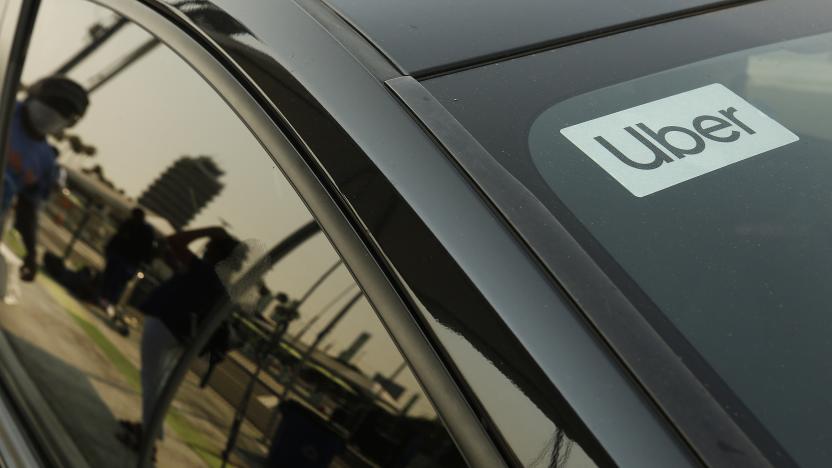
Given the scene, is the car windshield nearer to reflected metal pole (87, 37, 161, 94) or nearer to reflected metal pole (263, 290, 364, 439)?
reflected metal pole (263, 290, 364, 439)

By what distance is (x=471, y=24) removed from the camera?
126 cm

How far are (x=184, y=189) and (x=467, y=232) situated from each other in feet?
1.84

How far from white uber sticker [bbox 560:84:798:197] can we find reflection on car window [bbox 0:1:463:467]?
1.07 feet

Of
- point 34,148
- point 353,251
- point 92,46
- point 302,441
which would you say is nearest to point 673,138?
point 353,251

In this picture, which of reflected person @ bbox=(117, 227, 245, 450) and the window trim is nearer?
the window trim

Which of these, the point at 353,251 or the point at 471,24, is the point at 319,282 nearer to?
the point at 353,251

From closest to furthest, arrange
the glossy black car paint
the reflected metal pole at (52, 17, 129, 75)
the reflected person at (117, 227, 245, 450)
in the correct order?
the glossy black car paint < the reflected person at (117, 227, 245, 450) < the reflected metal pole at (52, 17, 129, 75)

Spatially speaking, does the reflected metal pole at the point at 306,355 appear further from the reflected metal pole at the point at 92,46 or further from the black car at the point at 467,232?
the reflected metal pole at the point at 92,46

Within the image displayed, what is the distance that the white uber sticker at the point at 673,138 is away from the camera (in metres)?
1.13

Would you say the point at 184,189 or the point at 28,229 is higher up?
the point at 184,189

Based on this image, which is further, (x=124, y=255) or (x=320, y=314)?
(x=124, y=255)

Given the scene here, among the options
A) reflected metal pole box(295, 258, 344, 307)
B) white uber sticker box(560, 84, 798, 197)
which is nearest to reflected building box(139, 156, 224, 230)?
reflected metal pole box(295, 258, 344, 307)

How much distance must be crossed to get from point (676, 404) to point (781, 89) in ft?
2.19

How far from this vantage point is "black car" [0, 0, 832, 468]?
3.02 feet
